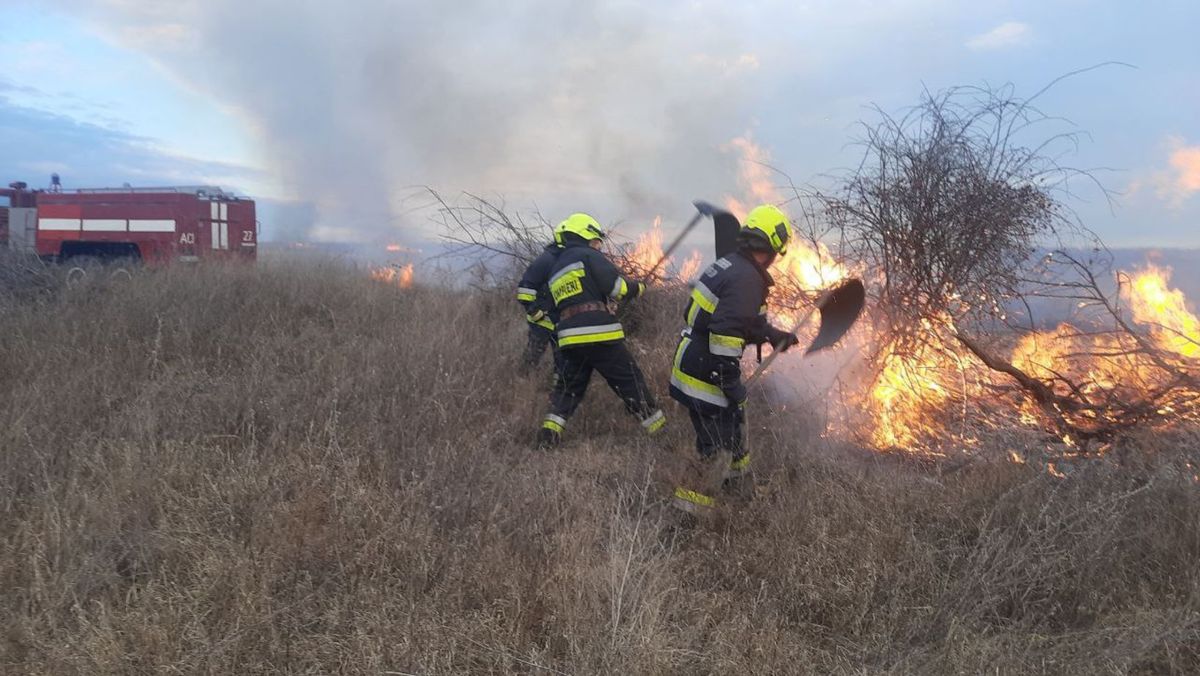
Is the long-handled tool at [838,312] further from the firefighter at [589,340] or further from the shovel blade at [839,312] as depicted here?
the firefighter at [589,340]

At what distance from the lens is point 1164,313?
4766 millimetres

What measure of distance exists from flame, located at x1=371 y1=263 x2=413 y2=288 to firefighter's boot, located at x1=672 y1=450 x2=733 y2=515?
731cm

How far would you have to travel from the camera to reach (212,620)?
2.57 meters

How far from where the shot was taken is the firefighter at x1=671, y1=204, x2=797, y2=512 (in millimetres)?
3893

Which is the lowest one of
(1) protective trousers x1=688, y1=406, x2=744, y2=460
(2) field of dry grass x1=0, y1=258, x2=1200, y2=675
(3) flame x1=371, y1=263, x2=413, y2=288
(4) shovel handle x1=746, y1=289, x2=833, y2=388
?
(2) field of dry grass x1=0, y1=258, x2=1200, y2=675

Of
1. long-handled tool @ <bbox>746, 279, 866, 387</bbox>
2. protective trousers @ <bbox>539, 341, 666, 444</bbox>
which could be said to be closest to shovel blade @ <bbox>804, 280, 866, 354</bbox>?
long-handled tool @ <bbox>746, 279, 866, 387</bbox>

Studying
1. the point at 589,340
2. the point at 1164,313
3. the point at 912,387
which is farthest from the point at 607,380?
the point at 1164,313

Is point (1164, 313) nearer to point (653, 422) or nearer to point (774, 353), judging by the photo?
point (774, 353)

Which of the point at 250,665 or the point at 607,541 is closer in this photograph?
the point at 250,665

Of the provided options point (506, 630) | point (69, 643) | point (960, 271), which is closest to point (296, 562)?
point (69, 643)

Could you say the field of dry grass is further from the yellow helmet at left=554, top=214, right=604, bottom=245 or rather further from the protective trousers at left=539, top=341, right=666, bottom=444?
the yellow helmet at left=554, top=214, right=604, bottom=245

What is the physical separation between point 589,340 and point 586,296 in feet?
1.09

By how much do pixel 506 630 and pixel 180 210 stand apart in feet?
39.6

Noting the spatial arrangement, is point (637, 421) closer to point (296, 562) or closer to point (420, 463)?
point (420, 463)
